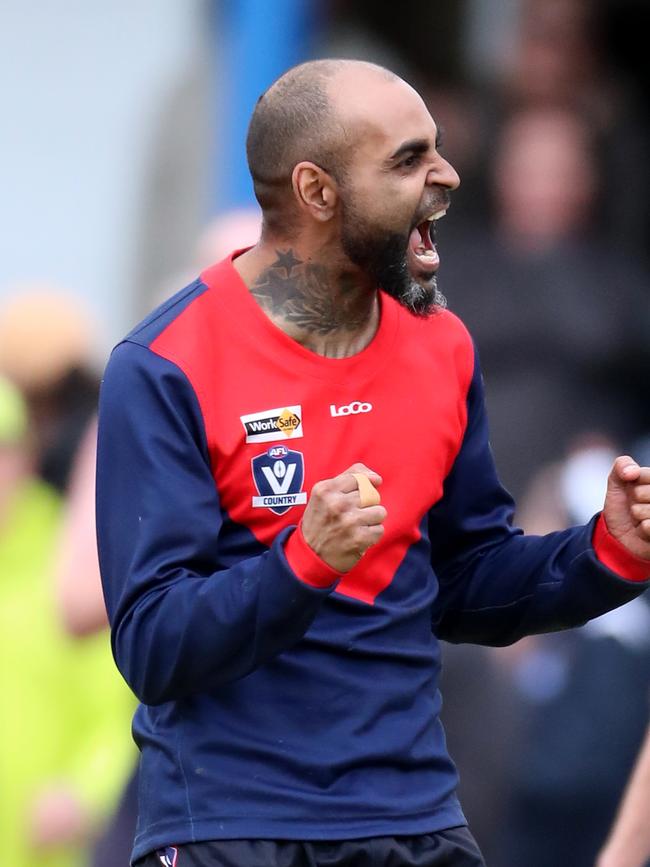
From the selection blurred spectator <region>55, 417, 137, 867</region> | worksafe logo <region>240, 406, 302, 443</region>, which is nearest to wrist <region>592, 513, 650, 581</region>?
worksafe logo <region>240, 406, 302, 443</region>

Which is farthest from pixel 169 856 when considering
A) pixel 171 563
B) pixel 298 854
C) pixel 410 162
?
pixel 410 162

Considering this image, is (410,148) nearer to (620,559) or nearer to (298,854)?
(620,559)

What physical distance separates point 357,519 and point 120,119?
6152mm

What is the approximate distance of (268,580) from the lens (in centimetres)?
275

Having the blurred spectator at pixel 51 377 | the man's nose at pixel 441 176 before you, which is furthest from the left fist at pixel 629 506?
the blurred spectator at pixel 51 377

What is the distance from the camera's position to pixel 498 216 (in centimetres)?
695

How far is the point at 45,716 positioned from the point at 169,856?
273 cm

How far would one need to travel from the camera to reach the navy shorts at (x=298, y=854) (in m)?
2.85

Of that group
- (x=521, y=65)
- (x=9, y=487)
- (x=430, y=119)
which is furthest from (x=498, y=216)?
(x=430, y=119)

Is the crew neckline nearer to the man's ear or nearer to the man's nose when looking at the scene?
the man's ear

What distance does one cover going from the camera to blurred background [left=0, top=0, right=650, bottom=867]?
553 cm

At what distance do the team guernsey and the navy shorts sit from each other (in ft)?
0.06

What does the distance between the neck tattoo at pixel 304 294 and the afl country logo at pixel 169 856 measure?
83 cm

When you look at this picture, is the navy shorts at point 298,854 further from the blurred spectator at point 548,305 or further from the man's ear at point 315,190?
the blurred spectator at point 548,305
